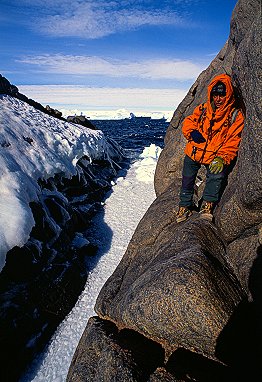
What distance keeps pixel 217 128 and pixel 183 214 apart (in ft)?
6.63

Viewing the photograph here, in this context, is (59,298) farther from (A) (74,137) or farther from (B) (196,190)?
(A) (74,137)

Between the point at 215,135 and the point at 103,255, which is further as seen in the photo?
the point at 103,255

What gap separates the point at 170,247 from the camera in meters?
5.24

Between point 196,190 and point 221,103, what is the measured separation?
2.91 meters

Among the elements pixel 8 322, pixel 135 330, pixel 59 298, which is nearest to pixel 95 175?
pixel 59 298

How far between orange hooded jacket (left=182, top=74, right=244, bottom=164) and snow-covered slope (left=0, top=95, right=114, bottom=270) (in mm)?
4738

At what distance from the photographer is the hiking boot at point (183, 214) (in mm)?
6180

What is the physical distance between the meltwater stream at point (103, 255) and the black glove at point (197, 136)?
206 inches

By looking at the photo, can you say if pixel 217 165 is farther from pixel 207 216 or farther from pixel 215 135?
pixel 207 216

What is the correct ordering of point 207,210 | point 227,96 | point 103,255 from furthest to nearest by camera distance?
point 103,255
point 207,210
point 227,96

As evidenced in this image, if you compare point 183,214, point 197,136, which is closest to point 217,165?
point 197,136

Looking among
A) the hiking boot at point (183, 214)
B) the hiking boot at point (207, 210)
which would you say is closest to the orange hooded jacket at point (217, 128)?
the hiking boot at point (207, 210)

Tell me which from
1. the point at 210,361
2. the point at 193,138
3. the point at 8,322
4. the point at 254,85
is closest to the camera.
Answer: the point at 210,361

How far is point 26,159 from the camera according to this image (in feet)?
35.6
